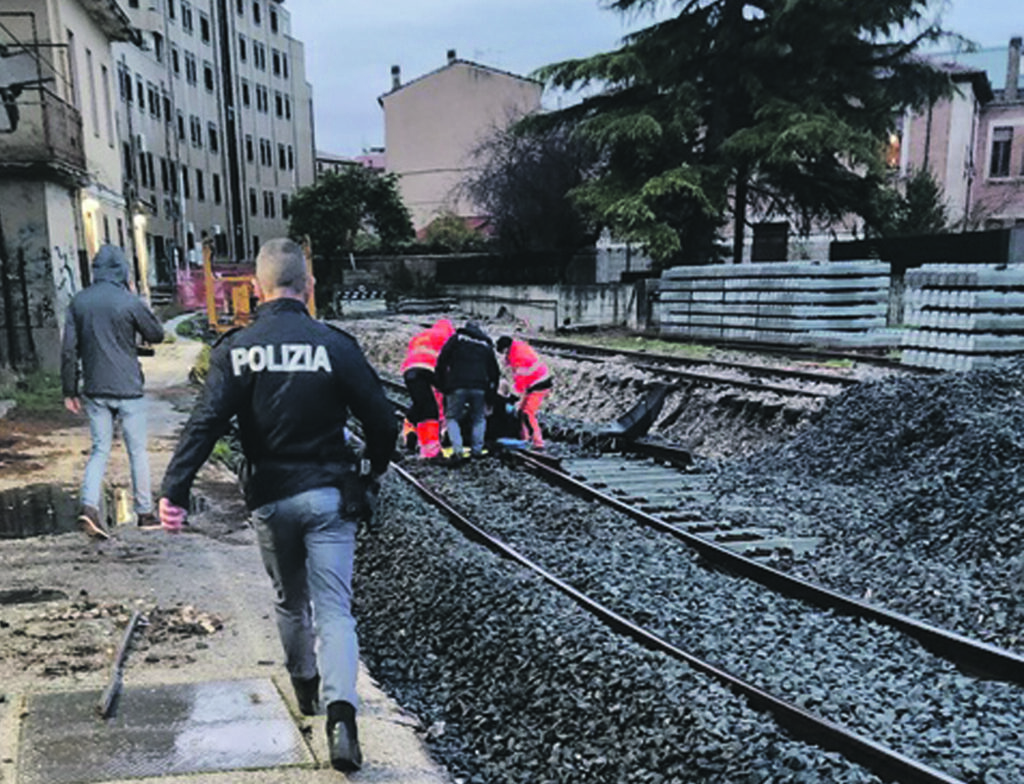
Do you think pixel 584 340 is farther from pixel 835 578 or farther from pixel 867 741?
pixel 867 741

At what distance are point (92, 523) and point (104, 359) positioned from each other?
127cm

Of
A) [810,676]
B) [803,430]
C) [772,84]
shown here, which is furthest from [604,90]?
[810,676]

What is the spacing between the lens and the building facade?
1678 inches

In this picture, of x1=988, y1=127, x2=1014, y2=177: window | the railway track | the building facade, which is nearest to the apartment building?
the building facade

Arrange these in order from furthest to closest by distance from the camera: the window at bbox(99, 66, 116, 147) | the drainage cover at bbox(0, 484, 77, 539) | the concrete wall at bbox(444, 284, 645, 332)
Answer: the concrete wall at bbox(444, 284, 645, 332), the window at bbox(99, 66, 116, 147), the drainage cover at bbox(0, 484, 77, 539)

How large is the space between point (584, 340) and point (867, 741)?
20.0 meters

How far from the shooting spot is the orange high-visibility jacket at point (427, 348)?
9.95 metres

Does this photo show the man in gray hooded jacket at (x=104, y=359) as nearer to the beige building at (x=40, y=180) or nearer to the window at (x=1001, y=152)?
the beige building at (x=40, y=180)

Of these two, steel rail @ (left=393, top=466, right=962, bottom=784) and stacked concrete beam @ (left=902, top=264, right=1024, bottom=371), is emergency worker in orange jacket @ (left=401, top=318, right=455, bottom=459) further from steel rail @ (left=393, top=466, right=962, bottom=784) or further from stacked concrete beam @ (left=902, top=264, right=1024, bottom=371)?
stacked concrete beam @ (left=902, top=264, right=1024, bottom=371)

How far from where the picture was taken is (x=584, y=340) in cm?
2342

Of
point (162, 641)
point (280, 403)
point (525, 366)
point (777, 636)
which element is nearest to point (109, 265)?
point (162, 641)

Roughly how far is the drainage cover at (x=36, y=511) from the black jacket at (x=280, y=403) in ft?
13.6

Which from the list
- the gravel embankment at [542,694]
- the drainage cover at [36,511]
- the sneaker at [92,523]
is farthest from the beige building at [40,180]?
the gravel embankment at [542,694]

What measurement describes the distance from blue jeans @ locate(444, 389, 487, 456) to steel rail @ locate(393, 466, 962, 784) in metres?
4.06
